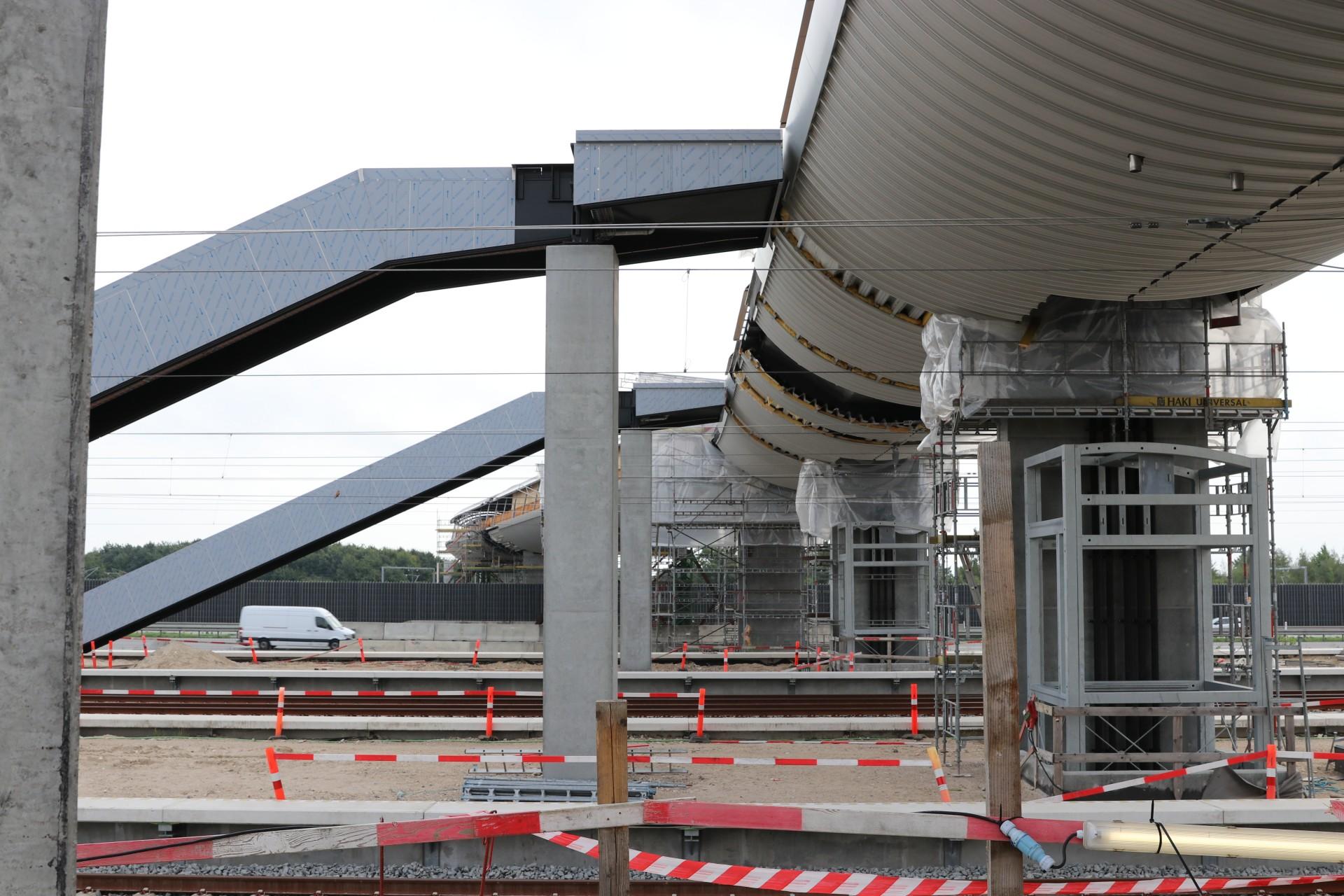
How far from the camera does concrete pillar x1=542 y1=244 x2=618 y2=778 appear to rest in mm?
12148

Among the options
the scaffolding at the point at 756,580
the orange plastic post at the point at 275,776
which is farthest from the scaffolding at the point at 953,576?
the scaffolding at the point at 756,580

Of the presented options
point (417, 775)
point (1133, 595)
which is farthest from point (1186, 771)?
point (417, 775)

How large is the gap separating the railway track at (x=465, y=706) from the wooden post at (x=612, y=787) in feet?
46.3

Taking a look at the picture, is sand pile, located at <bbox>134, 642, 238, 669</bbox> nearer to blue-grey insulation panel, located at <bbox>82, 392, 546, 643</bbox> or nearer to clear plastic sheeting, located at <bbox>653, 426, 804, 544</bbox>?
blue-grey insulation panel, located at <bbox>82, 392, 546, 643</bbox>

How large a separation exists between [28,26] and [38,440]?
121cm

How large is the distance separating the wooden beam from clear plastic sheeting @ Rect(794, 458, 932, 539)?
901 inches

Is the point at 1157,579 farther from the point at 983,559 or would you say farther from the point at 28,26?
the point at 28,26

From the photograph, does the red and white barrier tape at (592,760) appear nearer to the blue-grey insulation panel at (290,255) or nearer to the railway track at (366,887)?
the railway track at (366,887)

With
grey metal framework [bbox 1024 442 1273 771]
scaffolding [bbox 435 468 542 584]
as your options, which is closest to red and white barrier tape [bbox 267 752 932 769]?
grey metal framework [bbox 1024 442 1273 771]

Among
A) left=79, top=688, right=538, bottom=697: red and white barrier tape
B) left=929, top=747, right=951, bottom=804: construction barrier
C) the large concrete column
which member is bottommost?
left=79, top=688, right=538, bottom=697: red and white barrier tape

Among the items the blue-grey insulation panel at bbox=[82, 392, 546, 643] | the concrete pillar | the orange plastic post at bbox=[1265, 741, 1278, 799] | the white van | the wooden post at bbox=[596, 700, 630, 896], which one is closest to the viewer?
the wooden post at bbox=[596, 700, 630, 896]

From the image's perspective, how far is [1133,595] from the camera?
12023mm

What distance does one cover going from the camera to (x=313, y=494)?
26.1 m

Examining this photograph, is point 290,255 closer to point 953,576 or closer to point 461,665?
point 953,576
